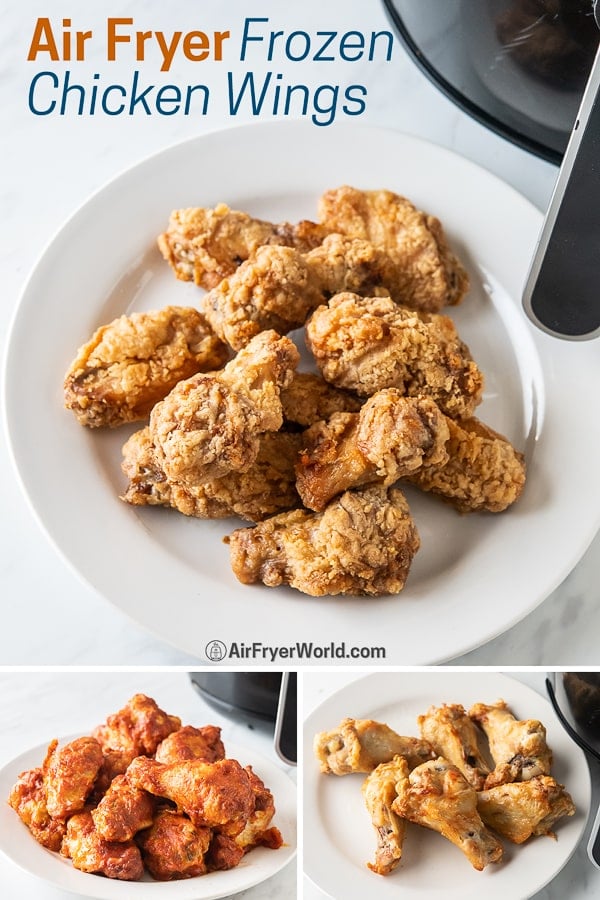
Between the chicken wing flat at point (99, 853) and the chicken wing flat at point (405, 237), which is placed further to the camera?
the chicken wing flat at point (405, 237)

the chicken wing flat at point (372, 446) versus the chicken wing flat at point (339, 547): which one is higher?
the chicken wing flat at point (372, 446)

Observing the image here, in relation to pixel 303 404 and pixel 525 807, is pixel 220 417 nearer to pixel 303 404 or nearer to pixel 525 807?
pixel 303 404

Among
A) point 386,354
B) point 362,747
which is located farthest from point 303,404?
point 362,747

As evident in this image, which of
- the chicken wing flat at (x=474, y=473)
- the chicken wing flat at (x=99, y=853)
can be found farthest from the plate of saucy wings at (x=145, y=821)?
the chicken wing flat at (x=474, y=473)

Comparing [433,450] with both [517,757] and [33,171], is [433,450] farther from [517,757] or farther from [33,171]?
[33,171]

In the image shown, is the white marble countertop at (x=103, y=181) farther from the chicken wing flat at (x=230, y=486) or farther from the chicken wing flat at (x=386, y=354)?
the chicken wing flat at (x=386, y=354)

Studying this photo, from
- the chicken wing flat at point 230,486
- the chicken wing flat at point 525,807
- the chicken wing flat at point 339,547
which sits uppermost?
the chicken wing flat at point 230,486

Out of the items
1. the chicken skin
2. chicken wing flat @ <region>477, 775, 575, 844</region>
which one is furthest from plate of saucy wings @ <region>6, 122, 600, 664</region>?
chicken wing flat @ <region>477, 775, 575, 844</region>
